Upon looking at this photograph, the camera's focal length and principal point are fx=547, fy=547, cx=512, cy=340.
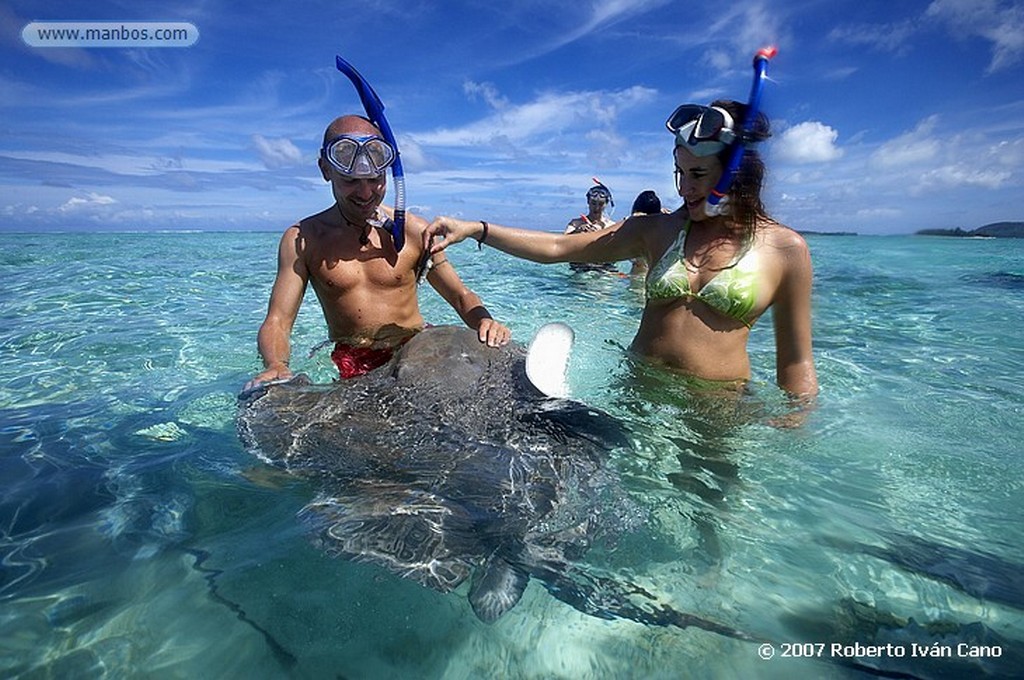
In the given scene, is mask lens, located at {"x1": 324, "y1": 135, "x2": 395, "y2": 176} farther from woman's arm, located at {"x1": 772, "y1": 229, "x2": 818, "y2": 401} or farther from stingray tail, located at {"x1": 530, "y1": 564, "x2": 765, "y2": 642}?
stingray tail, located at {"x1": 530, "y1": 564, "x2": 765, "y2": 642}

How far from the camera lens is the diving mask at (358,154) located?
12.4 ft

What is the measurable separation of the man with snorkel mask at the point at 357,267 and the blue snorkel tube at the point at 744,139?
173cm

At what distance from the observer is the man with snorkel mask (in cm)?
386

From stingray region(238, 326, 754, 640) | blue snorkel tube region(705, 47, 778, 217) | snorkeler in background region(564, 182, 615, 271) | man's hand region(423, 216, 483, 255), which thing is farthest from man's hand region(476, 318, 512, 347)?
snorkeler in background region(564, 182, 615, 271)

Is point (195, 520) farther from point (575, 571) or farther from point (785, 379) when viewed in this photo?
point (785, 379)

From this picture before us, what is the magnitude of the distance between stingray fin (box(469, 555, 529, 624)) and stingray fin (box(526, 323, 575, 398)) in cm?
97

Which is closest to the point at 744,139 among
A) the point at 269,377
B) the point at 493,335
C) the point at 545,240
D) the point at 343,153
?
the point at 545,240

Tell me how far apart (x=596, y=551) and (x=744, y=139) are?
2.29 metres

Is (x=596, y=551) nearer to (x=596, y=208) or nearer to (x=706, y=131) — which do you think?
(x=706, y=131)

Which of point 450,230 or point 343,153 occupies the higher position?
point 343,153

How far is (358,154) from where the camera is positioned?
12.5 feet

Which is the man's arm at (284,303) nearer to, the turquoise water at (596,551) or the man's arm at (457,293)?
the turquoise water at (596,551)

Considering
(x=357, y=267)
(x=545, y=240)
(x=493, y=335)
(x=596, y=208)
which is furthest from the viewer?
(x=596, y=208)

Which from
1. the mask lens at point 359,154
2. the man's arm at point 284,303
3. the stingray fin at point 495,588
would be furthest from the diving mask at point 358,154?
the stingray fin at point 495,588
